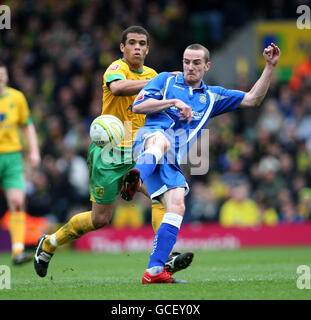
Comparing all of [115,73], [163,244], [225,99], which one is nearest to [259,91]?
[225,99]

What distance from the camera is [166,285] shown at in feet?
21.9

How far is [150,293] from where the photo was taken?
6180 mm

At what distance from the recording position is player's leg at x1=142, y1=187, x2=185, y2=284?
6.83 meters

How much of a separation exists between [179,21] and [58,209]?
7.02m

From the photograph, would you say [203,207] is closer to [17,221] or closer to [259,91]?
[17,221]

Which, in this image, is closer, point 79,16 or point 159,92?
point 159,92

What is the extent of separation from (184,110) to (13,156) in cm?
432

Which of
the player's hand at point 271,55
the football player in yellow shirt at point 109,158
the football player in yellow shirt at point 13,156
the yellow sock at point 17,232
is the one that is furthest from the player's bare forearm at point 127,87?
the yellow sock at point 17,232

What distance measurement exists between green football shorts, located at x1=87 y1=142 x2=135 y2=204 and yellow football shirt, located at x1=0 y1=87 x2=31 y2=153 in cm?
274

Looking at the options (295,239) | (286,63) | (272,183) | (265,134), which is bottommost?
(295,239)

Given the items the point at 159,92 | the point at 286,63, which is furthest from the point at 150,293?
the point at 286,63

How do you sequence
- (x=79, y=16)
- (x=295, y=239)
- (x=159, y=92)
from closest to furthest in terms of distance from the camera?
(x=159, y=92), (x=295, y=239), (x=79, y=16)
